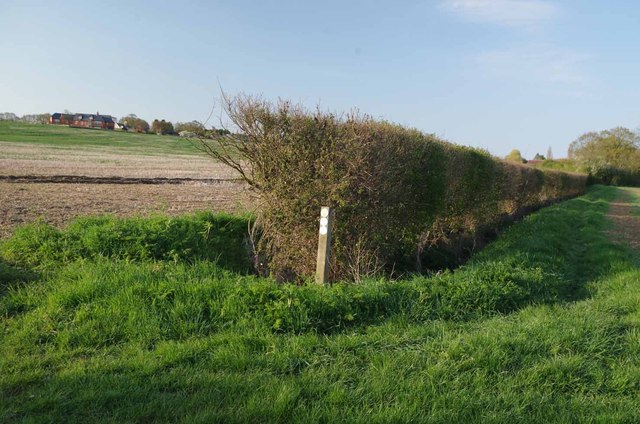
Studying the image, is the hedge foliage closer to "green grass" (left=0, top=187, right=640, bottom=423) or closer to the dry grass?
the dry grass

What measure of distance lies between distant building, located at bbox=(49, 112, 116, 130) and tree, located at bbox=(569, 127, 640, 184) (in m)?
98.7

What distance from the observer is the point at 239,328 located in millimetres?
4535

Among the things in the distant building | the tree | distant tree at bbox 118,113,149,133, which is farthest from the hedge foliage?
the distant building

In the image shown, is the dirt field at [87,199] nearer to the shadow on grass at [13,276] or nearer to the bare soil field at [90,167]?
the bare soil field at [90,167]

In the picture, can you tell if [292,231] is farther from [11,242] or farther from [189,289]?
[11,242]

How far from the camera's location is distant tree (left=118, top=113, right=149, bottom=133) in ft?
326

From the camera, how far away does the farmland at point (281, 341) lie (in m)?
3.21

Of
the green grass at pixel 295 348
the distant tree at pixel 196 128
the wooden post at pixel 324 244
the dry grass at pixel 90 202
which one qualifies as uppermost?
the distant tree at pixel 196 128

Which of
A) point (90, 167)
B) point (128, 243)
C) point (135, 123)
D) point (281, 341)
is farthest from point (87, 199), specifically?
point (135, 123)

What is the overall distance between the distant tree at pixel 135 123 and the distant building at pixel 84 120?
4.63m

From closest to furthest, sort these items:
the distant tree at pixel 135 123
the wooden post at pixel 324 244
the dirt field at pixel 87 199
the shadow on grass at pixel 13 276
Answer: the shadow on grass at pixel 13 276, the wooden post at pixel 324 244, the dirt field at pixel 87 199, the distant tree at pixel 135 123

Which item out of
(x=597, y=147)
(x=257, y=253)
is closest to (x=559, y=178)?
(x=257, y=253)

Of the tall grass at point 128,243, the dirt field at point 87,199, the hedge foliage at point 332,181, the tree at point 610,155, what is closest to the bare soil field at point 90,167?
the dirt field at point 87,199

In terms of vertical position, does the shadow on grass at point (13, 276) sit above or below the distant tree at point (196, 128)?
below
